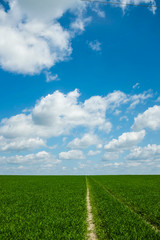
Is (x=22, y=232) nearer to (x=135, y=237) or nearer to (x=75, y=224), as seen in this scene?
(x=75, y=224)

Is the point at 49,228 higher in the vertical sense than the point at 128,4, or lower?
lower

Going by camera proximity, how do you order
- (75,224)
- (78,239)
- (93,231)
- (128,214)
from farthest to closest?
(128,214) → (75,224) → (93,231) → (78,239)

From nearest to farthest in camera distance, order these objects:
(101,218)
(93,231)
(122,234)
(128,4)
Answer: (122,234) → (93,231) → (128,4) → (101,218)

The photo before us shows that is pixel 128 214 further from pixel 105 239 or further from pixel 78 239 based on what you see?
pixel 78 239

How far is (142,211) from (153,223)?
3321mm

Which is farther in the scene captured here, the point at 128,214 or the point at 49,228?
the point at 128,214

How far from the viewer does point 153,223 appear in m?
12.4

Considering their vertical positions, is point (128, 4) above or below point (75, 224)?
above

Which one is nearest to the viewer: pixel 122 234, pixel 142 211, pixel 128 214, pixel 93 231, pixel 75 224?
pixel 122 234

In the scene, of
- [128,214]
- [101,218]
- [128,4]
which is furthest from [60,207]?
[128,4]

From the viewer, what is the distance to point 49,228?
34.8 ft

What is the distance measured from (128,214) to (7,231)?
861 centimetres

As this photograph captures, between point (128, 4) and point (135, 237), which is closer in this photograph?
point (135, 237)

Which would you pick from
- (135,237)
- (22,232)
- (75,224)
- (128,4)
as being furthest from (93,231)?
(128,4)
